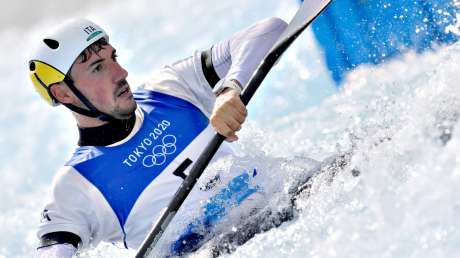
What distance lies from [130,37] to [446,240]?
13694 mm

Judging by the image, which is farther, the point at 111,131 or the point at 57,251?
the point at 111,131

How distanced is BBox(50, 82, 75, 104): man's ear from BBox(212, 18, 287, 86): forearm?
22.7 inches

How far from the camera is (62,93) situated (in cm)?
321

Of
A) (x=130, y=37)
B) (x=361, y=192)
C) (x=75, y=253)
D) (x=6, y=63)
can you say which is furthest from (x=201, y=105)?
(x=6, y=63)

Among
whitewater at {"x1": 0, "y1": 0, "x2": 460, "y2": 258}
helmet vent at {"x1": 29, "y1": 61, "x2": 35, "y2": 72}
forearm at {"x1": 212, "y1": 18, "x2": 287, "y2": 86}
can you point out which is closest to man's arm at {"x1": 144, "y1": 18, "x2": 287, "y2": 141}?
forearm at {"x1": 212, "y1": 18, "x2": 287, "y2": 86}

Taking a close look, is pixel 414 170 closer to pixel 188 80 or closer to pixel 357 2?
pixel 188 80

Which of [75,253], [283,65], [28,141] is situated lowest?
[28,141]

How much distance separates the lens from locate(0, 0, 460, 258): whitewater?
2.10 metres

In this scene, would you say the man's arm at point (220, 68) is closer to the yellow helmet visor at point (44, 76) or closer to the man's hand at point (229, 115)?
the man's hand at point (229, 115)

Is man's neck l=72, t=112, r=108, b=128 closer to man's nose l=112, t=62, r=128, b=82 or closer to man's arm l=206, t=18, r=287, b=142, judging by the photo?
man's nose l=112, t=62, r=128, b=82

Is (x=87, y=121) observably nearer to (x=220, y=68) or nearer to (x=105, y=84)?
(x=105, y=84)

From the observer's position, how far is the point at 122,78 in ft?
10.1

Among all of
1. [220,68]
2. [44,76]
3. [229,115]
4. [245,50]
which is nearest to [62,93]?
[44,76]

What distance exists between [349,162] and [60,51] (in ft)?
4.16
